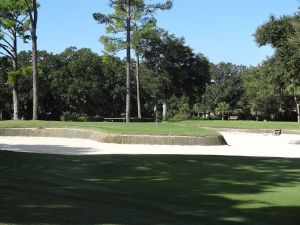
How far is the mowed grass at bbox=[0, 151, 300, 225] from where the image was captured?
246 inches

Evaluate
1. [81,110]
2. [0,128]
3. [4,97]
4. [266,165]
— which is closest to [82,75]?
[81,110]

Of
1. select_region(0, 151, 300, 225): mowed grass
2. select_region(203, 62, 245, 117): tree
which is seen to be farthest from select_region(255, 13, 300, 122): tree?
select_region(203, 62, 245, 117): tree

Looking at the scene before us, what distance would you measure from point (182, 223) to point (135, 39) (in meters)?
44.9

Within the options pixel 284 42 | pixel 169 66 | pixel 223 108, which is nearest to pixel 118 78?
pixel 169 66

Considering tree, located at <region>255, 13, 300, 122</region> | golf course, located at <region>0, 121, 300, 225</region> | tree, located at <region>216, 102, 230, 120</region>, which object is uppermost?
tree, located at <region>255, 13, 300, 122</region>

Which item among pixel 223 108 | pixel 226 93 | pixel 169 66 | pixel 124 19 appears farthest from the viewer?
pixel 226 93

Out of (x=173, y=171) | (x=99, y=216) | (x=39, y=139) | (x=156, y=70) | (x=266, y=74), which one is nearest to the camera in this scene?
(x=99, y=216)

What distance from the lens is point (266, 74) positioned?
94.5 ft

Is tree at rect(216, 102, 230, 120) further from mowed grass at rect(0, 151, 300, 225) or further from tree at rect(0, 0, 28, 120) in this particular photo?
mowed grass at rect(0, 151, 300, 225)

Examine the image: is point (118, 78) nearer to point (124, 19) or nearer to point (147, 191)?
point (124, 19)

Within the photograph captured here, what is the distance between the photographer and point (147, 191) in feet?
28.8

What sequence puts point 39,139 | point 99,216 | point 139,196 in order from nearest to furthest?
point 99,216 < point 139,196 < point 39,139

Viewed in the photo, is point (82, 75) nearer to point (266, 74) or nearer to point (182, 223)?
point (266, 74)

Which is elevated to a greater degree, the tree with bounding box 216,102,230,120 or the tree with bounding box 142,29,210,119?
the tree with bounding box 142,29,210,119
